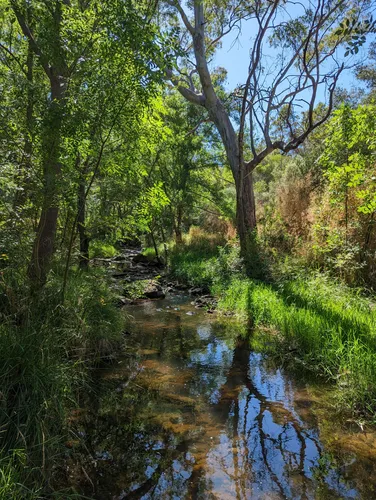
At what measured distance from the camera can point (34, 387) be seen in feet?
9.87

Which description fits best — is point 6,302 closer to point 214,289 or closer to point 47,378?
point 47,378

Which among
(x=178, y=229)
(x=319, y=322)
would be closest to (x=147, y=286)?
(x=319, y=322)

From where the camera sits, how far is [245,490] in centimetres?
293

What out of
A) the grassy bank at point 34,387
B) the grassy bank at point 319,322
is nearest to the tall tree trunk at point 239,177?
the grassy bank at point 319,322

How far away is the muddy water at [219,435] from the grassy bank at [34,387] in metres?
0.48

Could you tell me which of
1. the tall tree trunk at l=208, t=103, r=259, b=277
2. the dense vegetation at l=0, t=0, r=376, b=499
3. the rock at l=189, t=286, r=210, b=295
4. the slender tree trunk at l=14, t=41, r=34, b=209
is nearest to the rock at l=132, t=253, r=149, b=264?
the rock at l=189, t=286, r=210, b=295

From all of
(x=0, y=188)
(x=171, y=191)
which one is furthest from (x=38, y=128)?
(x=171, y=191)

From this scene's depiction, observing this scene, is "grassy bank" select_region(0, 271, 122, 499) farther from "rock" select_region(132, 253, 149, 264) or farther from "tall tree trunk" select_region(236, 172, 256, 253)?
"rock" select_region(132, 253, 149, 264)

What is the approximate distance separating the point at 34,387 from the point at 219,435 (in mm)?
1968

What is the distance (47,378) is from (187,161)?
1695 cm

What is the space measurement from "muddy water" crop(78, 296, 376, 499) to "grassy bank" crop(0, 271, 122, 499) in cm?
48

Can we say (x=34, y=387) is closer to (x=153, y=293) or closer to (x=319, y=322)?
(x=319, y=322)

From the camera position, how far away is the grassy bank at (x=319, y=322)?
14.1 feet

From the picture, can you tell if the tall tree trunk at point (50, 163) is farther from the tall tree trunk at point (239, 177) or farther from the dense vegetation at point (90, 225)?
the tall tree trunk at point (239, 177)
